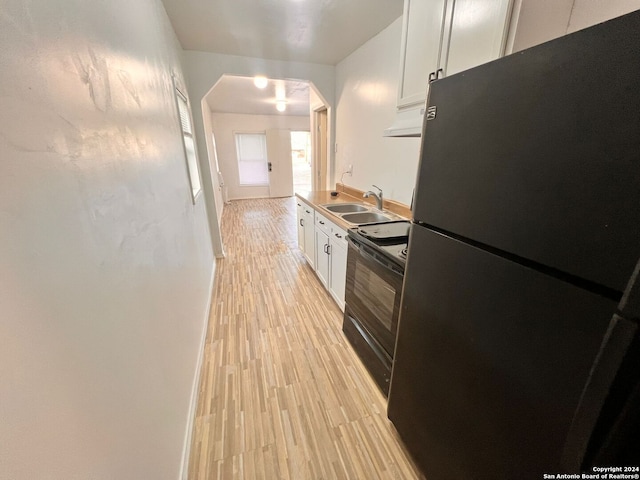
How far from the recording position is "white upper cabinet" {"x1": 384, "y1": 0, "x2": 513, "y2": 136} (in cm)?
95

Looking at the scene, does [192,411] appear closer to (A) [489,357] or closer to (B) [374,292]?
(B) [374,292]

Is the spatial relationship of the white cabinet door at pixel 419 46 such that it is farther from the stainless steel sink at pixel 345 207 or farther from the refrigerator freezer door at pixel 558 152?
the stainless steel sink at pixel 345 207

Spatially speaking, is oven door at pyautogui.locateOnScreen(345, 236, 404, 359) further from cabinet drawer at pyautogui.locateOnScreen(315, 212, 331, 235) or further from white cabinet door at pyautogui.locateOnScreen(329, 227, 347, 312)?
cabinet drawer at pyautogui.locateOnScreen(315, 212, 331, 235)

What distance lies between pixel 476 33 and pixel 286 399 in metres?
2.12

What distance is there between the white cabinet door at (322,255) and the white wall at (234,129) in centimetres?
565

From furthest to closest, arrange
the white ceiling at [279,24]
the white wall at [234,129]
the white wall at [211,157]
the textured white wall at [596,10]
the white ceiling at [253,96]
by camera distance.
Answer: the white wall at [234,129] → the white ceiling at [253,96] → the white wall at [211,157] → the white ceiling at [279,24] → the textured white wall at [596,10]

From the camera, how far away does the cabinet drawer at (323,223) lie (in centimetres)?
230

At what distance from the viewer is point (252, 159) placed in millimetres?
7508

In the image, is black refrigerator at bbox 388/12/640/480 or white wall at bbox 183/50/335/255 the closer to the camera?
black refrigerator at bbox 388/12/640/480

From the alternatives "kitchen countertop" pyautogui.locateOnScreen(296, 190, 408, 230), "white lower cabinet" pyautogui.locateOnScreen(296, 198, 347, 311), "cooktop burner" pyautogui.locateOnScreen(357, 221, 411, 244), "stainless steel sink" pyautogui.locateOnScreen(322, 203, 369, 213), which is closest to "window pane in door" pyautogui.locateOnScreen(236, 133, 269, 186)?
"kitchen countertop" pyautogui.locateOnScreen(296, 190, 408, 230)

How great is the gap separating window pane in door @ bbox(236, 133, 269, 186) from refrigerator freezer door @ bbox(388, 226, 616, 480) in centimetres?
733

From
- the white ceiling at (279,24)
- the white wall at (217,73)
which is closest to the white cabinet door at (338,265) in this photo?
the white ceiling at (279,24)

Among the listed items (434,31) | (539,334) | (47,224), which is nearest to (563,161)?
(539,334)

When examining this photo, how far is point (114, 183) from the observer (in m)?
0.80
